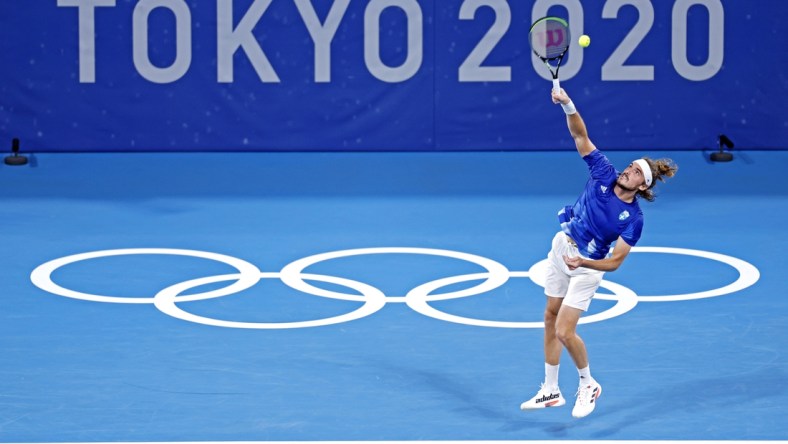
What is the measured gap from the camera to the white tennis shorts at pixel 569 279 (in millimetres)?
9500

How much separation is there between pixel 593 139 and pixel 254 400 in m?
9.98

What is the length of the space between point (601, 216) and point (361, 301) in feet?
11.7

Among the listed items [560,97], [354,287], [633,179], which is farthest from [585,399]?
[354,287]

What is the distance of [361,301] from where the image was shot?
1248 centimetres

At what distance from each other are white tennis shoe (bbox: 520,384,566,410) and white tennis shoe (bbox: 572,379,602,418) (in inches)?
5.5

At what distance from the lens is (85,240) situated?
48.0 ft

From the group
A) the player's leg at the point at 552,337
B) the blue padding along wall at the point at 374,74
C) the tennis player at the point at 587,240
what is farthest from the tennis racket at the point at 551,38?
the blue padding along wall at the point at 374,74

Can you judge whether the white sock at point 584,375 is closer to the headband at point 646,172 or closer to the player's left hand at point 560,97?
the headband at point 646,172

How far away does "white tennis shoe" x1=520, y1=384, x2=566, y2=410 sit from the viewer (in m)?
9.59

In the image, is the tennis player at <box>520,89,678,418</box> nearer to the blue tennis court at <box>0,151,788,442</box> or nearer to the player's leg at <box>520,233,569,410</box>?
the player's leg at <box>520,233,569,410</box>

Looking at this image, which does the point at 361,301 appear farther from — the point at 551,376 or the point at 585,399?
the point at 585,399

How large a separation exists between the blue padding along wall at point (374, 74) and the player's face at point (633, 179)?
9.38 meters

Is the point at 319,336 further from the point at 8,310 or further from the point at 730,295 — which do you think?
the point at 730,295

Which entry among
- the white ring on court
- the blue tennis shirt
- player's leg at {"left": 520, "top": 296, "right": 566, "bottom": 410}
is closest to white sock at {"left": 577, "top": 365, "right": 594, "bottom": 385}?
player's leg at {"left": 520, "top": 296, "right": 566, "bottom": 410}
